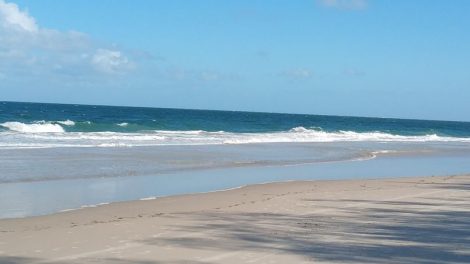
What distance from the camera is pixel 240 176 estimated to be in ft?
61.7

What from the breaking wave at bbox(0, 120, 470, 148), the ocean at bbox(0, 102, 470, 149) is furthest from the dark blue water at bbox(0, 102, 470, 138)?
the breaking wave at bbox(0, 120, 470, 148)

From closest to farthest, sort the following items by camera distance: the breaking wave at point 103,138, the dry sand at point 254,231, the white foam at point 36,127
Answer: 1. the dry sand at point 254,231
2. the breaking wave at point 103,138
3. the white foam at point 36,127

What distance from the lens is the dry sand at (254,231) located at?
774cm

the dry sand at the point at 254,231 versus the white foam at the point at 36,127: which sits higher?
the white foam at the point at 36,127

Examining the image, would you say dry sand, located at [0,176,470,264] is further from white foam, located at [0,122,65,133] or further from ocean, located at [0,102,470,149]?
white foam, located at [0,122,65,133]

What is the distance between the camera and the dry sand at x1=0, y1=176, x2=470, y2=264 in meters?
7.74

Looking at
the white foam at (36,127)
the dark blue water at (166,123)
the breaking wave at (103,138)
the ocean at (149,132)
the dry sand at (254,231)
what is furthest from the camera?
the dark blue water at (166,123)

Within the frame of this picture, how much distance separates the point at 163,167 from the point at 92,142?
1170cm

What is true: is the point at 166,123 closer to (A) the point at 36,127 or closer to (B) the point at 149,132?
(B) the point at 149,132

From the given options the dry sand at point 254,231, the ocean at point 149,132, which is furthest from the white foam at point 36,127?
the dry sand at point 254,231

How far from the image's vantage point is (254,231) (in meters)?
9.50

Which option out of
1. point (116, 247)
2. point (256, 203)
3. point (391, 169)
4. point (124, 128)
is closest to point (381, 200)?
point (256, 203)

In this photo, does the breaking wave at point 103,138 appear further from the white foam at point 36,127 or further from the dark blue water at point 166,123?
the dark blue water at point 166,123

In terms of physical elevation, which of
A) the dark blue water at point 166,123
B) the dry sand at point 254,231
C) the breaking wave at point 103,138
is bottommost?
the dry sand at point 254,231
